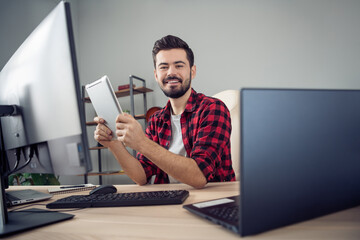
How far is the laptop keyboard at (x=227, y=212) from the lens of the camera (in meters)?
0.44

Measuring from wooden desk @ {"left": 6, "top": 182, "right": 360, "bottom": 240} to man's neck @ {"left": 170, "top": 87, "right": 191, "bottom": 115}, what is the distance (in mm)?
900

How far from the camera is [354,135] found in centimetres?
48

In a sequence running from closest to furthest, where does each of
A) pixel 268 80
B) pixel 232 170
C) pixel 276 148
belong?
pixel 276 148 < pixel 232 170 < pixel 268 80

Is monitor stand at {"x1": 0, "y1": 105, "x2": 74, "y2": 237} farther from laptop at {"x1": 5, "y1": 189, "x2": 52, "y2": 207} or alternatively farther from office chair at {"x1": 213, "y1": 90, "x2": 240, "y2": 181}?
office chair at {"x1": 213, "y1": 90, "x2": 240, "y2": 181}

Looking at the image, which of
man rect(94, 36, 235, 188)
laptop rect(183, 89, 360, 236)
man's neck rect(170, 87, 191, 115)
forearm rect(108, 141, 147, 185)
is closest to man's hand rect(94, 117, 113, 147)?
man rect(94, 36, 235, 188)

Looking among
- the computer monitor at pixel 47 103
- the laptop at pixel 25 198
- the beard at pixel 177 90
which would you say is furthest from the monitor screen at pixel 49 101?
the beard at pixel 177 90

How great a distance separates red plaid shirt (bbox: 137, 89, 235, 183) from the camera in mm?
1014

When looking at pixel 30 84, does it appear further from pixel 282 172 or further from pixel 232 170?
pixel 232 170

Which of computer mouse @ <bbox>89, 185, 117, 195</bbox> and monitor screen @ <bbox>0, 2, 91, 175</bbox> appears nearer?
monitor screen @ <bbox>0, 2, 91, 175</bbox>

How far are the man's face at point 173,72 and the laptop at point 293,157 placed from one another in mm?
969

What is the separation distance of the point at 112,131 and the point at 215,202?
45 centimetres

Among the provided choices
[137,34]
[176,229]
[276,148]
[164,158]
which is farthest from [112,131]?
[137,34]

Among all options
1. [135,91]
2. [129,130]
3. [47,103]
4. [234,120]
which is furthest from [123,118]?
[135,91]

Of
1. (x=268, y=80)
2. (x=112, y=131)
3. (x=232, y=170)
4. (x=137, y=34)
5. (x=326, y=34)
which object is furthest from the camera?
(x=137, y=34)
